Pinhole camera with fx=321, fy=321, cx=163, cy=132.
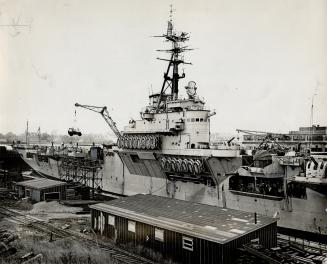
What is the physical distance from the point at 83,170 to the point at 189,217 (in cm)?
2517

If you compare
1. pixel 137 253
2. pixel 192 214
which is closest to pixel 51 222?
pixel 137 253

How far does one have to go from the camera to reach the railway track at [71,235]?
15.8 metres

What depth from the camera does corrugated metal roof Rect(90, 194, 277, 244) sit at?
15.0m

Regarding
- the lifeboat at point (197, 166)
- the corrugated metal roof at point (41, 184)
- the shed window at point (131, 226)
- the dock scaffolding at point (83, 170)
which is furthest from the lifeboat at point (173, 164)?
the dock scaffolding at point (83, 170)

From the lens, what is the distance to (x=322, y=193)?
66.6 feet

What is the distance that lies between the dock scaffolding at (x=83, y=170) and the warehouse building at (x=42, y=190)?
6104 mm

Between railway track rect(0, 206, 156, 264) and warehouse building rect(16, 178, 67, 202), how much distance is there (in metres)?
3.13

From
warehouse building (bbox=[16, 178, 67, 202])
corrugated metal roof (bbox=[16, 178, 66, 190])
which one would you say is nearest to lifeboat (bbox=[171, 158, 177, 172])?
warehouse building (bbox=[16, 178, 67, 202])

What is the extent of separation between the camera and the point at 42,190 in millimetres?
29422

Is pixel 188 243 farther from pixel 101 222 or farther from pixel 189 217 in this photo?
pixel 101 222

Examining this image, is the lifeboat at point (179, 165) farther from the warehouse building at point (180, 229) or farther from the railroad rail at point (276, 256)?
the railroad rail at point (276, 256)

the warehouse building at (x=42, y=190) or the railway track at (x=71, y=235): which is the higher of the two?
the warehouse building at (x=42, y=190)

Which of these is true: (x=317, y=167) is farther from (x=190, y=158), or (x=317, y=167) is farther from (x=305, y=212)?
(x=190, y=158)

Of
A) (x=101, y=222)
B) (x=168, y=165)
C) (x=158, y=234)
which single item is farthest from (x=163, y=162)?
(x=158, y=234)
